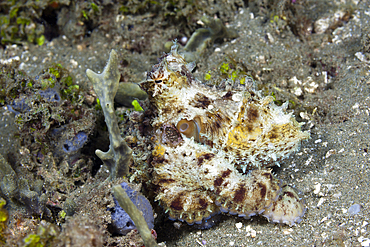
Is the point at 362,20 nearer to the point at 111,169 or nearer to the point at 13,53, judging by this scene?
the point at 111,169

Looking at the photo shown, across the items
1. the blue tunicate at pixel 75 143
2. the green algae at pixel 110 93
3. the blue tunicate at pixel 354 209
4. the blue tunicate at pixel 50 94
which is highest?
the green algae at pixel 110 93

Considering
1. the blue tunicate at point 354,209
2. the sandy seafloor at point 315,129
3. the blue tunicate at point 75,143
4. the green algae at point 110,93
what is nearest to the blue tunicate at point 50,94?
the blue tunicate at point 75,143

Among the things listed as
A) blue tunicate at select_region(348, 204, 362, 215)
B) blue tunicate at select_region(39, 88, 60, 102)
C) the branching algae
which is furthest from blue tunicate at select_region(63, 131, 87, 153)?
blue tunicate at select_region(348, 204, 362, 215)

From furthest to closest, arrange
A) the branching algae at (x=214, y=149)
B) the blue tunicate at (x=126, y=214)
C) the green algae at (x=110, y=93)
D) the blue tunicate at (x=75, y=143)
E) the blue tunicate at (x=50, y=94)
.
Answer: the blue tunicate at (x=75, y=143) < the blue tunicate at (x=50, y=94) < the branching algae at (x=214, y=149) < the blue tunicate at (x=126, y=214) < the green algae at (x=110, y=93)

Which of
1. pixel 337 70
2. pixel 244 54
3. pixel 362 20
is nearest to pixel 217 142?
pixel 244 54

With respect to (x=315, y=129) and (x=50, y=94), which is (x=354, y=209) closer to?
(x=315, y=129)

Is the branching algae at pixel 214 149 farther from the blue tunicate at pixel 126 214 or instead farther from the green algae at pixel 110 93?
the blue tunicate at pixel 126 214

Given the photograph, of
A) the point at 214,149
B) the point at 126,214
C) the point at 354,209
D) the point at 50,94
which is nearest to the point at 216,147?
the point at 214,149
